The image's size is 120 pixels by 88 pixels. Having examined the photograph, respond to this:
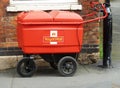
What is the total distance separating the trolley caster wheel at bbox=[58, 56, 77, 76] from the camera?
9.32 metres

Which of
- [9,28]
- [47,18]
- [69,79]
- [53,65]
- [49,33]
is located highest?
[47,18]

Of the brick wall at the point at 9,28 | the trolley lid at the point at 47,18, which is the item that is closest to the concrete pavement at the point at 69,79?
the brick wall at the point at 9,28

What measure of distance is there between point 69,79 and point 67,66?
11.4 inches

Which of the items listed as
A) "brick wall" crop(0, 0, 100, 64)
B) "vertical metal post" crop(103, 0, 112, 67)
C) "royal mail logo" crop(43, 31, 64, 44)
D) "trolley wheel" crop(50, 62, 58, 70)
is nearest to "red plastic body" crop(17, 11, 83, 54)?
"royal mail logo" crop(43, 31, 64, 44)

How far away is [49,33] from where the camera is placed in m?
9.16

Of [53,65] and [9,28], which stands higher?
[9,28]

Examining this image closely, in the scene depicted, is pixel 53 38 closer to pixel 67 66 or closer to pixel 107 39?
pixel 67 66

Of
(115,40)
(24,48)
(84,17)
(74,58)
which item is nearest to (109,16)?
(84,17)

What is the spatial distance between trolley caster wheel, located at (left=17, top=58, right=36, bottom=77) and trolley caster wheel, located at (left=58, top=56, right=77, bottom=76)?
21.5 inches

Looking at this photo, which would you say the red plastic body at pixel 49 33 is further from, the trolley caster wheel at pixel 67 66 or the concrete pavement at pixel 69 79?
the concrete pavement at pixel 69 79

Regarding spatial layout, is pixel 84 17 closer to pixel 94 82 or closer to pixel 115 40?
pixel 94 82

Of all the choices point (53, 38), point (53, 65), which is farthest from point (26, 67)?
point (53, 38)

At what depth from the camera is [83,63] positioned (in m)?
10.5

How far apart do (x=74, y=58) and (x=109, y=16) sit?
1245 mm
